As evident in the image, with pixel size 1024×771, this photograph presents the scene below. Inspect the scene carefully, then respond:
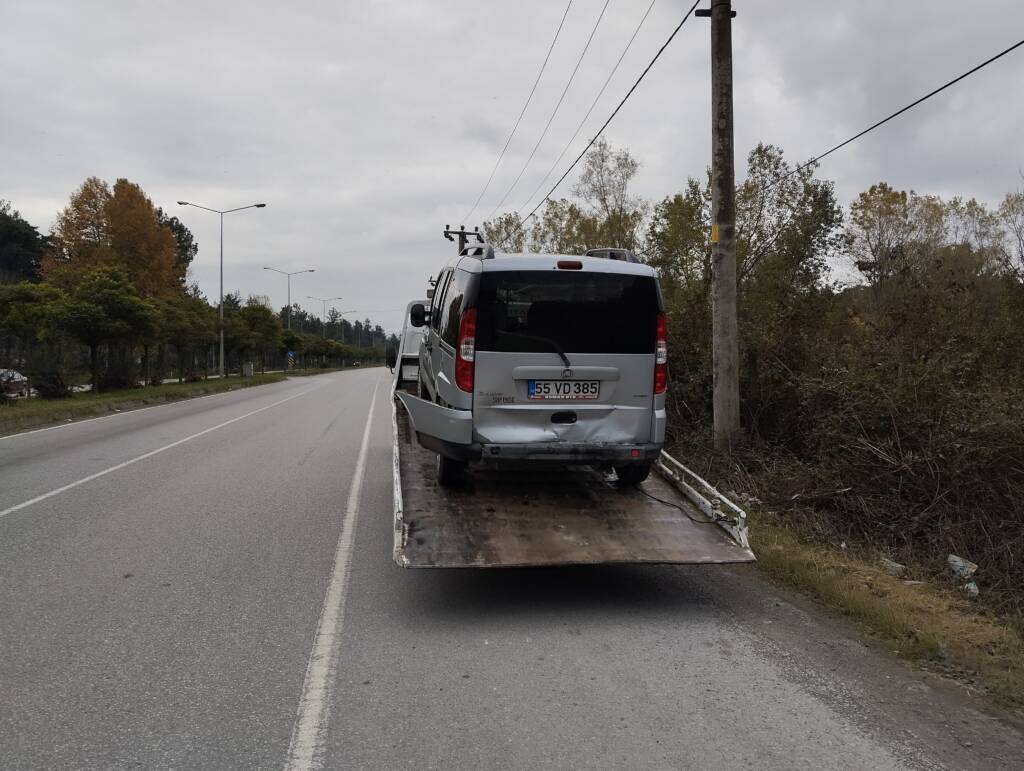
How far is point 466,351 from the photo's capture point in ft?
18.5

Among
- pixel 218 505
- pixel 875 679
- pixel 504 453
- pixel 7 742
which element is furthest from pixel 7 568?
pixel 875 679

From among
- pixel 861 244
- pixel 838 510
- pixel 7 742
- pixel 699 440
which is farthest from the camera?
pixel 861 244

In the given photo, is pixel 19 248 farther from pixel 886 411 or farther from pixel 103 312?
pixel 886 411

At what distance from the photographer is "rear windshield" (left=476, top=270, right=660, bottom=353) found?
5672mm

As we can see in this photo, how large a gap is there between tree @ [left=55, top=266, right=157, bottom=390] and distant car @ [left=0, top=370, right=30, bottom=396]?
2227 mm

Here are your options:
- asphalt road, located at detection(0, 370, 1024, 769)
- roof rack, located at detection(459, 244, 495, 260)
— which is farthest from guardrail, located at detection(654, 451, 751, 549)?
roof rack, located at detection(459, 244, 495, 260)

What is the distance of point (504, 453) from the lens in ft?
18.5

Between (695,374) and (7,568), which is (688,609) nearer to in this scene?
(7,568)

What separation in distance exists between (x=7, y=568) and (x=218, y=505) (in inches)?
99.0

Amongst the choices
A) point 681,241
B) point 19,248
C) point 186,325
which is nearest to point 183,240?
point 19,248

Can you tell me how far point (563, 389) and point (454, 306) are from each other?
1153mm

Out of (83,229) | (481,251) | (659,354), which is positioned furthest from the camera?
(83,229)

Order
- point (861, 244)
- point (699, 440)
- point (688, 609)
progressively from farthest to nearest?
point (861, 244)
point (699, 440)
point (688, 609)

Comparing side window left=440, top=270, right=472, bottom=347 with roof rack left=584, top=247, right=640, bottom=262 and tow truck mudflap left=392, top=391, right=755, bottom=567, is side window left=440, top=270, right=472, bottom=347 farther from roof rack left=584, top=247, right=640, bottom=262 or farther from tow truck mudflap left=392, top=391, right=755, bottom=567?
roof rack left=584, top=247, right=640, bottom=262
